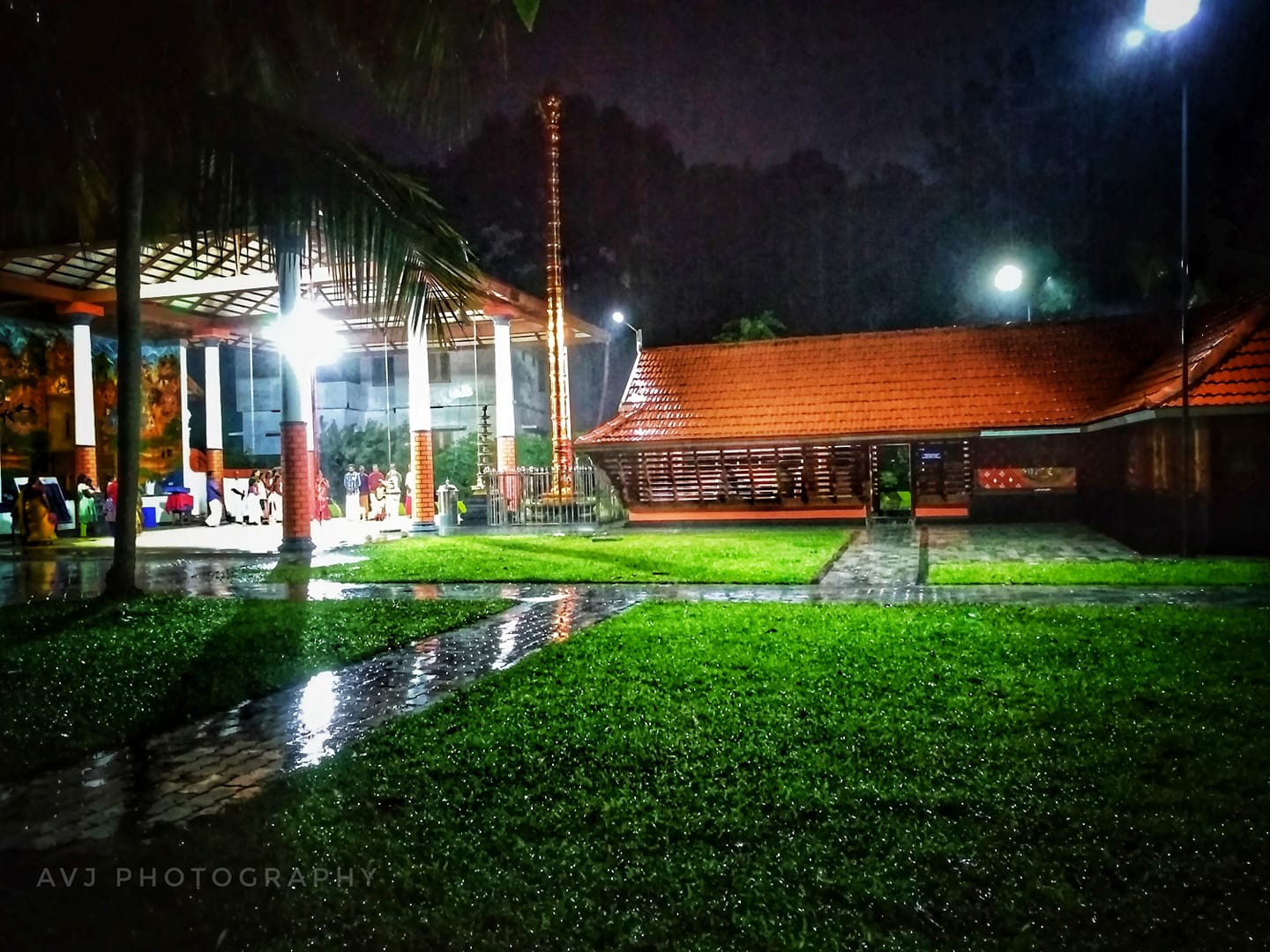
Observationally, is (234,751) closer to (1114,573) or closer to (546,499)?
(1114,573)

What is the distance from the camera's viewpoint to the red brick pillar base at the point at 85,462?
24641 millimetres

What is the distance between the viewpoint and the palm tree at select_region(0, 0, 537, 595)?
7109 mm

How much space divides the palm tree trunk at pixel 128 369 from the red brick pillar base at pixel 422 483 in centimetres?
1117

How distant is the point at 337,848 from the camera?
13.3 feet

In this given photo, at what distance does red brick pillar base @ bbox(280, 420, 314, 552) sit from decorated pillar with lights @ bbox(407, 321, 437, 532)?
445cm

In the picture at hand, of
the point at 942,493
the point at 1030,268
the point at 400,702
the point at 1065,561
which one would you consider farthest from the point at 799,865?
the point at 1030,268

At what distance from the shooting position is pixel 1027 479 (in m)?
20.9

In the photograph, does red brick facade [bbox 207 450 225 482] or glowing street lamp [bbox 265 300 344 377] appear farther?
red brick facade [bbox 207 450 225 482]

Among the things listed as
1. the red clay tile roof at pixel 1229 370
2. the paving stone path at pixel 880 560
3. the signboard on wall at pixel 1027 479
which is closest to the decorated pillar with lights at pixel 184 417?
the paving stone path at pixel 880 560

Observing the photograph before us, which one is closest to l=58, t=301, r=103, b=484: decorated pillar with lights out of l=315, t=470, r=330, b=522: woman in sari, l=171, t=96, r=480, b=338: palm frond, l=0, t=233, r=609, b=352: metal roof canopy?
l=0, t=233, r=609, b=352: metal roof canopy

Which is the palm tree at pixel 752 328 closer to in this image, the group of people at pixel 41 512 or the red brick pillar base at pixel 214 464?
the red brick pillar base at pixel 214 464

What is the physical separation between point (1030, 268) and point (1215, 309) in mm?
7708

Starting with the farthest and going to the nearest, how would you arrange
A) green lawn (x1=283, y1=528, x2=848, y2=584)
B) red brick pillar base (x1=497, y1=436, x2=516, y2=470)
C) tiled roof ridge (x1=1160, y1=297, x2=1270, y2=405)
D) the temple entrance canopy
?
1. red brick pillar base (x1=497, y1=436, x2=516, y2=470)
2. the temple entrance canopy
3. tiled roof ridge (x1=1160, y1=297, x2=1270, y2=405)
4. green lawn (x1=283, y1=528, x2=848, y2=584)

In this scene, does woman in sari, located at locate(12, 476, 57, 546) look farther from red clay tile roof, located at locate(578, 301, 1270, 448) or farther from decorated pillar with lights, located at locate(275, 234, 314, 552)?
red clay tile roof, located at locate(578, 301, 1270, 448)
